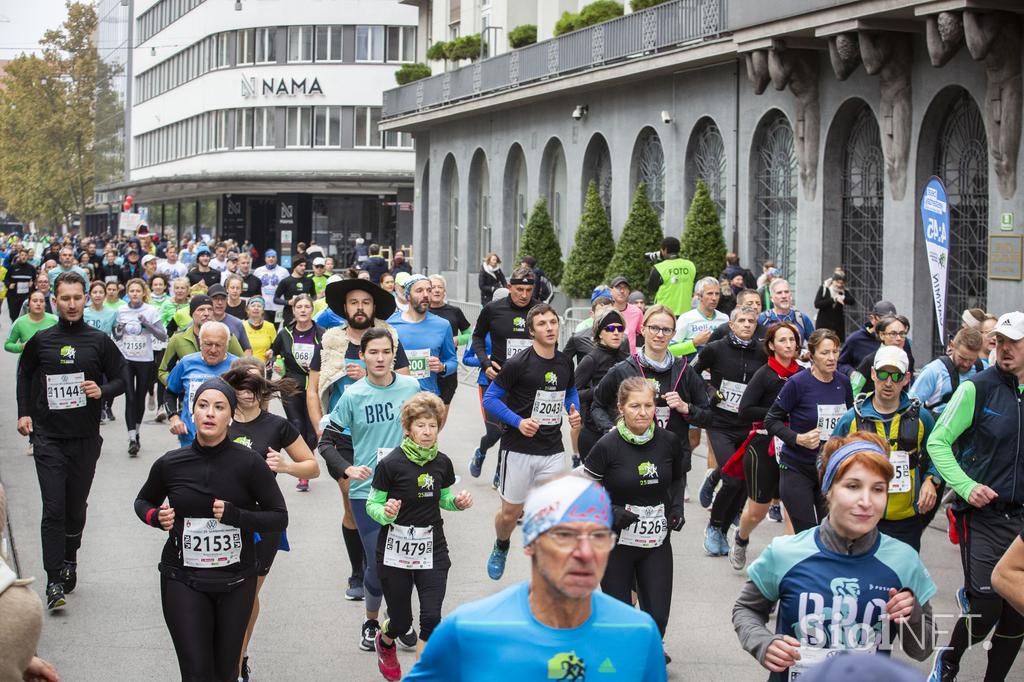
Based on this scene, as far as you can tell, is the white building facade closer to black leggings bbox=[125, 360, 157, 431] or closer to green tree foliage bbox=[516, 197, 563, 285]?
green tree foliage bbox=[516, 197, 563, 285]

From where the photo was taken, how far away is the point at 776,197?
83.5ft

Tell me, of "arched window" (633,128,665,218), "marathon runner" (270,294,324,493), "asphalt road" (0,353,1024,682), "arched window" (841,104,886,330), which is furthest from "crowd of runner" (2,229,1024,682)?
"arched window" (633,128,665,218)

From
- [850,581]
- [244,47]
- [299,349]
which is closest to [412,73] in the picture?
[244,47]

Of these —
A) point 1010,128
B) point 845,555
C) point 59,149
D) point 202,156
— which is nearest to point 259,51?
point 202,156

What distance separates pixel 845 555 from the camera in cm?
527

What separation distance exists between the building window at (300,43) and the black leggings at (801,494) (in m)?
58.8

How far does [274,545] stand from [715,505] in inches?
187

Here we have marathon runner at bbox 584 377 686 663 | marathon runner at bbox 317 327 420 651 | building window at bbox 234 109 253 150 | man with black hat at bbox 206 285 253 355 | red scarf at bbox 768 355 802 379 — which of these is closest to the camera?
marathon runner at bbox 584 377 686 663

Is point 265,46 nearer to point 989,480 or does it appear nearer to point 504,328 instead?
point 504,328

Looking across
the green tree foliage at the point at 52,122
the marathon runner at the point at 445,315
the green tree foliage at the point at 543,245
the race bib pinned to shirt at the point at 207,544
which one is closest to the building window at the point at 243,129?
the green tree foliage at the point at 52,122

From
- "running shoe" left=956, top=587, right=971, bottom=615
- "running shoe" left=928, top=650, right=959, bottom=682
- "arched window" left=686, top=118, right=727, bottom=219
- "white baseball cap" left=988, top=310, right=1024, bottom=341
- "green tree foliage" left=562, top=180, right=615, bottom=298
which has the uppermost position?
"arched window" left=686, top=118, right=727, bottom=219

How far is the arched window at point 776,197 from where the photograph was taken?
24.9 m

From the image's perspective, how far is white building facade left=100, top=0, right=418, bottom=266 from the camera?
6550cm

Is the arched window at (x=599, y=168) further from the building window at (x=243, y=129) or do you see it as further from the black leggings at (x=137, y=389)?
the building window at (x=243, y=129)
